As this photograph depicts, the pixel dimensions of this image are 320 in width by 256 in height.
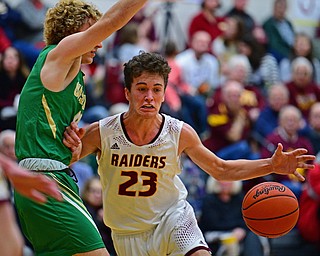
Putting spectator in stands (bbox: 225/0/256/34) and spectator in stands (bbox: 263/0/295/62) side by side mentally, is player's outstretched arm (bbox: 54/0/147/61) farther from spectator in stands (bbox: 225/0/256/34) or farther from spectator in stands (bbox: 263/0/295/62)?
spectator in stands (bbox: 263/0/295/62)

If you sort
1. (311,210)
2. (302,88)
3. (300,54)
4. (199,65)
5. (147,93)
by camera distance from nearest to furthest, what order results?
1. (147,93)
2. (311,210)
3. (199,65)
4. (302,88)
5. (300,54)

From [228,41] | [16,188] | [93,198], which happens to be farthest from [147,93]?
[228,41]

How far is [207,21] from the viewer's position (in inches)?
536

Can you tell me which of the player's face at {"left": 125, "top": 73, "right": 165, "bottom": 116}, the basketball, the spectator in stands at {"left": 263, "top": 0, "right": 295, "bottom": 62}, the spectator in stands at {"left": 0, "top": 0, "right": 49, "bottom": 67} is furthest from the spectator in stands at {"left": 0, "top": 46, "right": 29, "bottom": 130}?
the spectator in stands at {"left": 263, "top": 0, "right": 295, "bottom": 62}

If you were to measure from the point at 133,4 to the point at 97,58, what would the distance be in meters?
6.44

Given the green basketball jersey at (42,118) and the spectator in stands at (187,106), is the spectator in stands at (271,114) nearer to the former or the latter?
the spectator in stands at (187,106)

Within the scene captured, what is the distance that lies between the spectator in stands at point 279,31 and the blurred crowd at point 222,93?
17mm

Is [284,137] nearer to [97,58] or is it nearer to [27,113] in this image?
[97,58]

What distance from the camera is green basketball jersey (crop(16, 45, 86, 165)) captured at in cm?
571

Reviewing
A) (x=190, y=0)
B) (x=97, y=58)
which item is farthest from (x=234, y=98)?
(x=190, y=0)

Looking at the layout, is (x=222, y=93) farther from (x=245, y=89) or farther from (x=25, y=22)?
(x=25, y=22)

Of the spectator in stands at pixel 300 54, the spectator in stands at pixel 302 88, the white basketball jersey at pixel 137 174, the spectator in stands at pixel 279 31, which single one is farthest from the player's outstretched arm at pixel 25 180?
the spectator in stands at pixel 279 31

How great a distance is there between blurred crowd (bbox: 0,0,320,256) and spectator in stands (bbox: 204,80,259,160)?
0.6 inches

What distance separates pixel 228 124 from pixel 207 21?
2.90 meters
